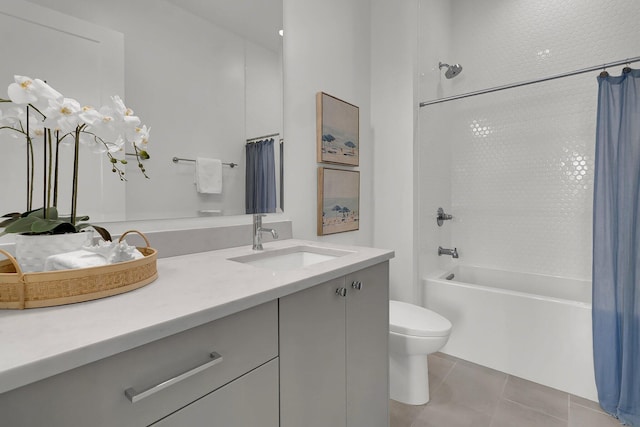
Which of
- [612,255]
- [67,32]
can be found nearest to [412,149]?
[612,255]

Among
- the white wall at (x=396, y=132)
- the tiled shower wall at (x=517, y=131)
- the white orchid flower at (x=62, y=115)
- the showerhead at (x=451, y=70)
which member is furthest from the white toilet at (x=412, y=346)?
the showerhead at (x=451, y=70)

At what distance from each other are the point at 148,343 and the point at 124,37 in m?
1.03

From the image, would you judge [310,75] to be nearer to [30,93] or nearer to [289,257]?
[289,257]

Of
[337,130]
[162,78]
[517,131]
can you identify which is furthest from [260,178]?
[517,131]

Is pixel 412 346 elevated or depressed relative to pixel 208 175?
depressed

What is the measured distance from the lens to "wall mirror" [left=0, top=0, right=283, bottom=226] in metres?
0.92

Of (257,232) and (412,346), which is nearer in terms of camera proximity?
(257,232)

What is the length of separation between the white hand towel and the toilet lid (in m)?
1.12

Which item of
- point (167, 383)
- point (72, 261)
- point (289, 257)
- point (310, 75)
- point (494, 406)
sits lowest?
point (494, 406)

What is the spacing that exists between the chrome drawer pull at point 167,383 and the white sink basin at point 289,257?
0.58 m

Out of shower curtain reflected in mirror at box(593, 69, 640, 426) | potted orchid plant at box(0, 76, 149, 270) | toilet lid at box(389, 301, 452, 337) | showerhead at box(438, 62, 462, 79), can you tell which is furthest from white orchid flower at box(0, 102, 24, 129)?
showerhead at box(438, 62, 462, 79)

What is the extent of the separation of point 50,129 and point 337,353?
0.99 metres

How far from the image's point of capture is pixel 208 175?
4.32ft

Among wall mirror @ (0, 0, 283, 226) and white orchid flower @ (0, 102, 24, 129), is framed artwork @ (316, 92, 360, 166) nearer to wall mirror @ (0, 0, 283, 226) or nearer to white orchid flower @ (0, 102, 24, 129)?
wall mirror @ (0, 0, 283, 226)
